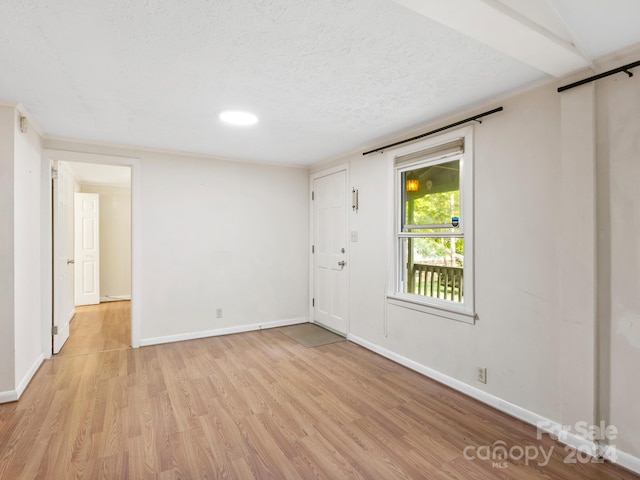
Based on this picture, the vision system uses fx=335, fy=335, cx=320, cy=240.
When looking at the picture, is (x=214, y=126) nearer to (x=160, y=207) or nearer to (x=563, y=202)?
(x=160, y=207)

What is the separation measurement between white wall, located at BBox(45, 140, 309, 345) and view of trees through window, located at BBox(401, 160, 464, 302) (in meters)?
1.89

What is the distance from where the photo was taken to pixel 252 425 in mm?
2256

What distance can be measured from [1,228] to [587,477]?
4.10m

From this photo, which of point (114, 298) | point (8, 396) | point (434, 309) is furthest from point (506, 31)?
point (114, 298)

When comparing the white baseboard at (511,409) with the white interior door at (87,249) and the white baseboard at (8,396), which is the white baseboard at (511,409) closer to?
the white baseboard at (8,396)

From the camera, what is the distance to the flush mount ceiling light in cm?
275

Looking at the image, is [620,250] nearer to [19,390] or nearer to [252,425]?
[252,425]

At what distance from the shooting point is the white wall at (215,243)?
389cm

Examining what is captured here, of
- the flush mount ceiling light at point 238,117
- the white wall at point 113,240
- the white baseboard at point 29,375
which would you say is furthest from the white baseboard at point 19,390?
the white wall at point 113,240

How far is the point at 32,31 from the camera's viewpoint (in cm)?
164

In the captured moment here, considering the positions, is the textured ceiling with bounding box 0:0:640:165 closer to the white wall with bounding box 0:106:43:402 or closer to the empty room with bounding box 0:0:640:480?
the empty room with bounding box 0:0:640:480

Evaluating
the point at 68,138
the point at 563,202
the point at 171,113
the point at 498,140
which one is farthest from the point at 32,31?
the point at 563,202

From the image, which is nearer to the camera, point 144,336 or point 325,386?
point 325,386

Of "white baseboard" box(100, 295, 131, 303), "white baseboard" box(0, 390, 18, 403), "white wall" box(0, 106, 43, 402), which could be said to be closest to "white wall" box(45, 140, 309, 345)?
"white wall" box(0, 106, 43, 402)
